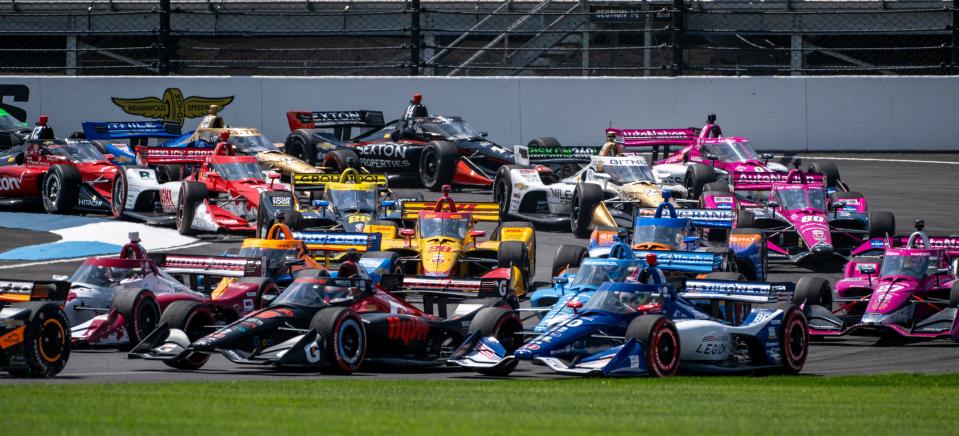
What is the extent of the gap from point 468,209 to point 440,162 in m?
6.91

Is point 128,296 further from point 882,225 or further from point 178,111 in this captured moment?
point 178,111

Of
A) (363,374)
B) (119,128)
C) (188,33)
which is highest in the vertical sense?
(188,33)

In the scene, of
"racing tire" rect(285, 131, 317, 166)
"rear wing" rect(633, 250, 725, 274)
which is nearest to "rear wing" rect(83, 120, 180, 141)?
"racing tire" rect(285, 131, 317, 166)

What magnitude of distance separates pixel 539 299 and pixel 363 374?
12.0 feet

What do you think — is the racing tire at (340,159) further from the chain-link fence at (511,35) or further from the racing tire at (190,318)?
the racing tire at (190,318)

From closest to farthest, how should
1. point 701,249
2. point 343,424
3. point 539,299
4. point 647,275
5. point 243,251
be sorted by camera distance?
point 343,424 → point 647,275 → point 539,299 → point 243,251 → point 701,249

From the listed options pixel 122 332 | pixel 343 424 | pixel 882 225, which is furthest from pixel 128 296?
pixel 882 225

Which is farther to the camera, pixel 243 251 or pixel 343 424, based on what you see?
pixel 243 251

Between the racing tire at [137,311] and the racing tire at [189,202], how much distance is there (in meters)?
9.04

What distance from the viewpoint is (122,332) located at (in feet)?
55.9

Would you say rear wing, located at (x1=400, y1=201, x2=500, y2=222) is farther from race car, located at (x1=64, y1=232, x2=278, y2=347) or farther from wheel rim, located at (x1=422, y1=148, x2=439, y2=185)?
wheel rim, located at (x1=422, y1=148, x2=439, y2=185)

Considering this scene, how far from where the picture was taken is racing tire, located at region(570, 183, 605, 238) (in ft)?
85.3

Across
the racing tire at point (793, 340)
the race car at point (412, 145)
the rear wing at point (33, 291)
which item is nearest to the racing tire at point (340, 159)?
the race car at point (412, 145)

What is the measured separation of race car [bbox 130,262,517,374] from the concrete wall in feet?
54.3
